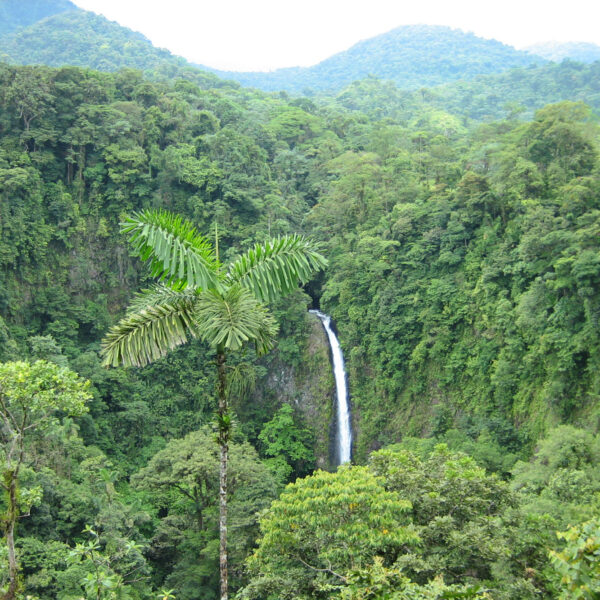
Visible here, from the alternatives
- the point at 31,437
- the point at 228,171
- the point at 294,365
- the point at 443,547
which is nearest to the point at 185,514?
the point at 31,437

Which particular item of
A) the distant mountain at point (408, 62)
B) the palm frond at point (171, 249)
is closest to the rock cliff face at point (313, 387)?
the palm frond at point (171, 249)

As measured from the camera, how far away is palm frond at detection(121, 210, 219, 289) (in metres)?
5.72

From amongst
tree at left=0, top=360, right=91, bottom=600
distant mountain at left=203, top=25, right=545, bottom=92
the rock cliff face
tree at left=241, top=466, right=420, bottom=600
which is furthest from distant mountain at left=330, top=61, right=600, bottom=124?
tree at left=0, top=360, right=91, bottom=600

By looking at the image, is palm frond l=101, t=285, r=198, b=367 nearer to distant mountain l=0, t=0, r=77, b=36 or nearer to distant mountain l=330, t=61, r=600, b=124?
distant mountain l=330, t=61, r=600, b=124

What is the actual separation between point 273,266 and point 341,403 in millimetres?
15851

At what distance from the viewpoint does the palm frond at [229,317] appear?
18.7ft

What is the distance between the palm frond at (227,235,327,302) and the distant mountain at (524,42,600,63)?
96.7 meters

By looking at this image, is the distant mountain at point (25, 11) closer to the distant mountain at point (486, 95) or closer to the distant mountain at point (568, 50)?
the distant mountain at point (486, 95)

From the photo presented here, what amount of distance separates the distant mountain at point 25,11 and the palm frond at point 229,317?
72.5 m

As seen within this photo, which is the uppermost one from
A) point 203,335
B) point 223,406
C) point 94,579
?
point 203,335

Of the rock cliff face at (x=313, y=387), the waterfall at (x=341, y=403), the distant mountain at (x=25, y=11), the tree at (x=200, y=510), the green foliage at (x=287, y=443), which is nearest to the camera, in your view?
the tree at (x=200, y=510)

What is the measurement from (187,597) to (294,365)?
10.7m

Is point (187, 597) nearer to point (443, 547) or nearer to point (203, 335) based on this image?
point (443, 547)

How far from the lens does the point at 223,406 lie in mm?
5961
